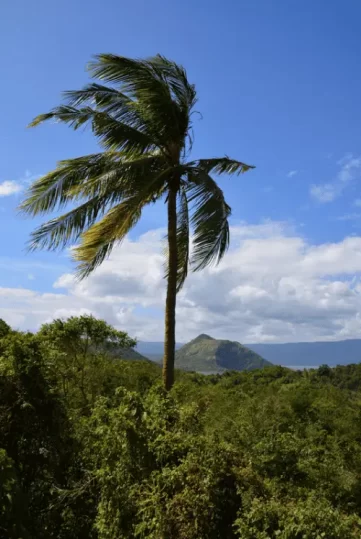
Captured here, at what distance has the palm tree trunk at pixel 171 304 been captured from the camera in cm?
893

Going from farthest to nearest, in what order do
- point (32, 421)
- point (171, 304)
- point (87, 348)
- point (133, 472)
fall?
point (87, 348) < point (171, 304) < point (32, 421) < point (133, 472)

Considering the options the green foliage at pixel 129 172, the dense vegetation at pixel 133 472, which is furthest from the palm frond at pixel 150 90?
the dense vegetation at pixel 133 472

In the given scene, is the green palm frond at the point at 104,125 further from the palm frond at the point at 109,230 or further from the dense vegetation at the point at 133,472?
the dense vegetation at the point at 133,472

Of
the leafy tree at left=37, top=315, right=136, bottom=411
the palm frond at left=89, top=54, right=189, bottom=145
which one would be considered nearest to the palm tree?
the palm frond at left=89, top=54, right=189, bottom=145

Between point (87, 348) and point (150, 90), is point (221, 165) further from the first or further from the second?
point (87, 348)

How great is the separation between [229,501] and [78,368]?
9.75m

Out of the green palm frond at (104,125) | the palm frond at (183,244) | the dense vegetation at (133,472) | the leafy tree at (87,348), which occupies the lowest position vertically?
the dense vegetation at (133,472)

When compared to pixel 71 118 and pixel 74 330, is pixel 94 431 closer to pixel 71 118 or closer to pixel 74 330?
pixel 71 118

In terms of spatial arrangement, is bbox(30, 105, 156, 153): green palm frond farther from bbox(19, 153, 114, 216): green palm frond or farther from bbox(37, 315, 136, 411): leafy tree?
bbox(37, 315, 136, 411): leafy tree

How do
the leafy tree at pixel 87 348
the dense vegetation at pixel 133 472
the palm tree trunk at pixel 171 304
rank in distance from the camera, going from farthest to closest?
the leafy tree at pixel 87 348 < the palm tree trunk at pixel 171 304 < the dense vegetation at pixel 133 472

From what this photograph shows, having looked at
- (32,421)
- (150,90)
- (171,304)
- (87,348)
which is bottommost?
(32,421)

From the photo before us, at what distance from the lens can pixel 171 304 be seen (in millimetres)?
9086

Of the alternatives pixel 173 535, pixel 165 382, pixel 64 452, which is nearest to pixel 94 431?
pixel 64 452

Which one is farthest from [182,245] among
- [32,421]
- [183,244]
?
[32,421]
